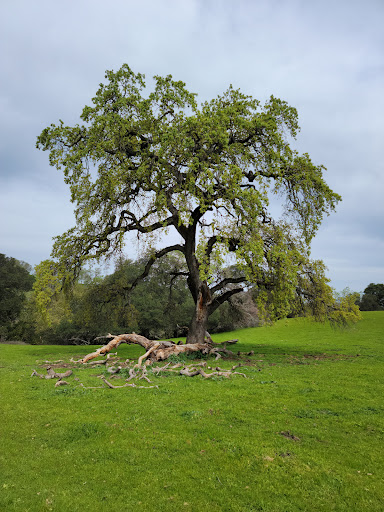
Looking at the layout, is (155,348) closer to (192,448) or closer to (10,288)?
(192,448)

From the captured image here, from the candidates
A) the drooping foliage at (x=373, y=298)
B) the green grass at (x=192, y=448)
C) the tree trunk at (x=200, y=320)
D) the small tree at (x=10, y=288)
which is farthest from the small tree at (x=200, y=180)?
the drooping foliage at (x=373, y=298)

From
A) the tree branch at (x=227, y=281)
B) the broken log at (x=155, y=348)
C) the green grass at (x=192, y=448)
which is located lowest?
the green grass at (x=192, y=448)

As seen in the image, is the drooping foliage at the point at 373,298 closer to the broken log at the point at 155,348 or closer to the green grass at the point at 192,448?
the broken log at the point at 155,348

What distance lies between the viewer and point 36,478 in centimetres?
573

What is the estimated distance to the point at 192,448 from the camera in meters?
6.79

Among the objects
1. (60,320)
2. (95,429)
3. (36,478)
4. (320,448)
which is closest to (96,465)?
(36,478)

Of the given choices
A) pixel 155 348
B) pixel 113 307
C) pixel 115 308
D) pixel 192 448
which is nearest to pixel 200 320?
pixel 155 348

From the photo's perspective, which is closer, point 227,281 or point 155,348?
point 155,348

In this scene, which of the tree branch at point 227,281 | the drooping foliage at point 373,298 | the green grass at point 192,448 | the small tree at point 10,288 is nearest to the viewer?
the green grass at point 192,448

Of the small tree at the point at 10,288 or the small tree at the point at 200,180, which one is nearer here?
the small tree at the point at 200,180

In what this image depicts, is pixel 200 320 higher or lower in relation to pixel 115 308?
lower

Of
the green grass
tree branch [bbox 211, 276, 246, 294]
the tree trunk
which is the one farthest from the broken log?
the green grass

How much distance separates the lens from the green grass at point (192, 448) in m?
5.20

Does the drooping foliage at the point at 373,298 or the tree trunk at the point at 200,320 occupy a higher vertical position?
the drooping foliage at the point at 373,298
